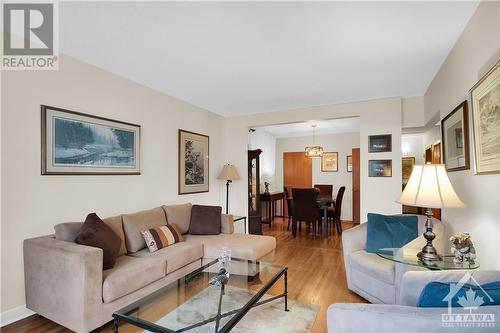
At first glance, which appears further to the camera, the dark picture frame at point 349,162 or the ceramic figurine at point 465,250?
the dark picture frame at point 349,162

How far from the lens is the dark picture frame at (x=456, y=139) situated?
2.09 meters

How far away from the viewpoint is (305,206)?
4977mm

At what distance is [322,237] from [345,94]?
2.75 m

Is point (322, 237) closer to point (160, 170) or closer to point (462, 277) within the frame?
point (160, 170)

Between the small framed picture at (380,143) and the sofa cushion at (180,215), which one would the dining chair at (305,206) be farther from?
the sofa cushion at (180,215)

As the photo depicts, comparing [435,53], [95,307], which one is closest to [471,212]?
[435,53]

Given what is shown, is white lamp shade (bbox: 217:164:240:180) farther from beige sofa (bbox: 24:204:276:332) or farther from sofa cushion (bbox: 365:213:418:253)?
sofa cushion (bbox: 365:213:418:253)

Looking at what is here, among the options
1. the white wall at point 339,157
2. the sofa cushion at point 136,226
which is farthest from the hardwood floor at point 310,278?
the white wall at point 339,157

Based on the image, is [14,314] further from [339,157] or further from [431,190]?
[339,157]

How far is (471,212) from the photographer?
6.68ft

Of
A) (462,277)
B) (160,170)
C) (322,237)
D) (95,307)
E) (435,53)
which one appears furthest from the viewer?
(322,237)

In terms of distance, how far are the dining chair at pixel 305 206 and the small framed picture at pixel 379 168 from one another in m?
1.23
